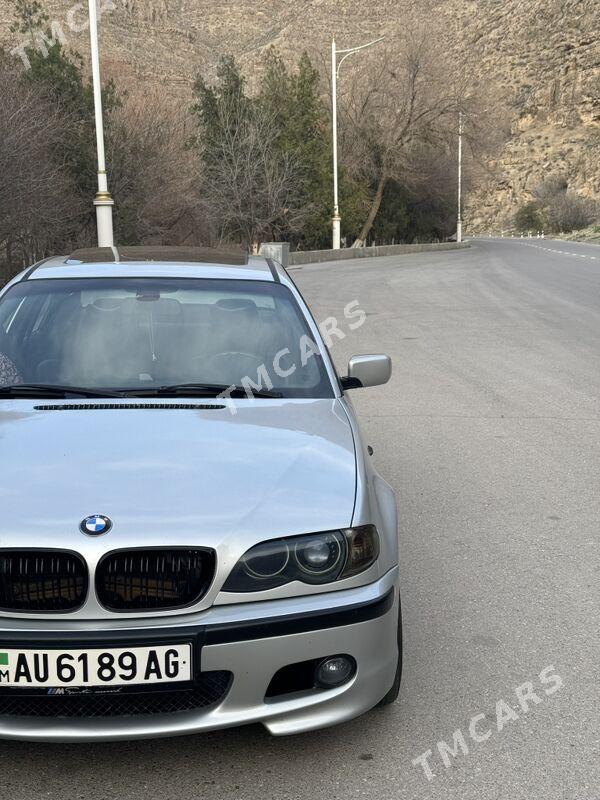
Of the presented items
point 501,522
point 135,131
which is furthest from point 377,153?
point 501,522

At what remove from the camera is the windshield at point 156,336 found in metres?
4.02

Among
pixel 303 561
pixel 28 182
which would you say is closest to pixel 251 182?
pixel 28 182

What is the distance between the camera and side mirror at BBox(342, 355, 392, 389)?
450 centimetres

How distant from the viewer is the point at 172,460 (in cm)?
311

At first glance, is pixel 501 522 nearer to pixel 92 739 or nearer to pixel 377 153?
pixel 92 739

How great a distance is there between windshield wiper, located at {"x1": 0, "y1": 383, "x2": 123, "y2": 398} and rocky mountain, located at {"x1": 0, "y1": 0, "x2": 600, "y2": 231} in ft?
313

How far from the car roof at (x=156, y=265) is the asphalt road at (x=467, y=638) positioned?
5.22 feet

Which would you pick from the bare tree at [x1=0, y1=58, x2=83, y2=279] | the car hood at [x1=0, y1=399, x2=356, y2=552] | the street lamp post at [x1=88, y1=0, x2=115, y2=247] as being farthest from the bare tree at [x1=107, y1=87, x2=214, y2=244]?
the car hood at [x1=0, y1=399, x2=356, y2=552]

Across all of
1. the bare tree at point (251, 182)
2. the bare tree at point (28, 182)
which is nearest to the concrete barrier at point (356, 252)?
the bare tree at point (251, 182)

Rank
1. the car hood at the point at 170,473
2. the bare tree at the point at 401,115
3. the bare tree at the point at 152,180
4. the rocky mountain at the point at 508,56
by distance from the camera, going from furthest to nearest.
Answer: the rocky mountain at the point at 508,56 → the bare tree at the point at 401,115 → the bare tree at the point at 152,180 → the car hood at the point at 170,473

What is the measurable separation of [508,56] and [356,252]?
86.9 metres

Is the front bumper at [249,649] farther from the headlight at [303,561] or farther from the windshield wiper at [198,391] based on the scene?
the windshield wiper at [198,391]

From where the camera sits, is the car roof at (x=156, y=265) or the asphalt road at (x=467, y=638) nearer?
the asphalt road at (x=467, y=638)

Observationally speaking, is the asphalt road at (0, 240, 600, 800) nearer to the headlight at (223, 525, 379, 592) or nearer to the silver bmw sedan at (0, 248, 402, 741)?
the silver bmw sedan at (0, 248, 402, 741)
